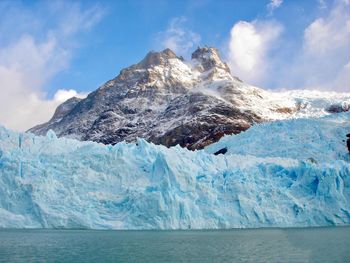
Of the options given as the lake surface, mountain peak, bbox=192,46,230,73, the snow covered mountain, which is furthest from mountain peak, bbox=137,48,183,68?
the lake surface

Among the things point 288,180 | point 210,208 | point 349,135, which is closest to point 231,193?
point 210,208

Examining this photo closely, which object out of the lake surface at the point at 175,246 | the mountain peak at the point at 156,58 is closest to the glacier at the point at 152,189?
the lake surface at the point at 175,246

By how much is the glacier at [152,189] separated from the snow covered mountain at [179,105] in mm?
57789

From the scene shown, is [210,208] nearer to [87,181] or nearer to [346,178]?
[87,181]

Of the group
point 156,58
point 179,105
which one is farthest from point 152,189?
point 156,58

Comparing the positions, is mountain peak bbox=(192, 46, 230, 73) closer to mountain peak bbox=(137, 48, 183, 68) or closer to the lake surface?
mountain peak bbox=(137, 48, 183, 68)

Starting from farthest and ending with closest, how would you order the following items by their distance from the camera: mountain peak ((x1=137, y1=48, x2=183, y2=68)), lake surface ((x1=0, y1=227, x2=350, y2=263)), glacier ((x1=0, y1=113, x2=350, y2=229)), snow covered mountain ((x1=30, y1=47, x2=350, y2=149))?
mountain peak ((x1=137, y1=48, x2=183, y2=68)) < snow covered mountain ((x1=30, y1=47, x2=350, y2=149)) < glacier ((x1=0, y1=113, x2=350, y2=229)) < lake surface ((x1=0, y1=227, x2=350, y2=263))

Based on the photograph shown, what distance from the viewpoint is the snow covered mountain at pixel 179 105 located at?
96.2 meters

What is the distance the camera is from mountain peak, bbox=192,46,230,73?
147875mm

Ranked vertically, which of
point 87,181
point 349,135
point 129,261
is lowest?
point 129,261

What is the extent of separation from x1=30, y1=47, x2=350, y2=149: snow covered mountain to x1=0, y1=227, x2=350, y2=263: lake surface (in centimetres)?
6269

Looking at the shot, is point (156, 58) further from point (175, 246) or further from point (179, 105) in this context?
point (175, 246)

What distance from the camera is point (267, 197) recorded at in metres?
25.1

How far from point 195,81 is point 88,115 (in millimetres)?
30631
